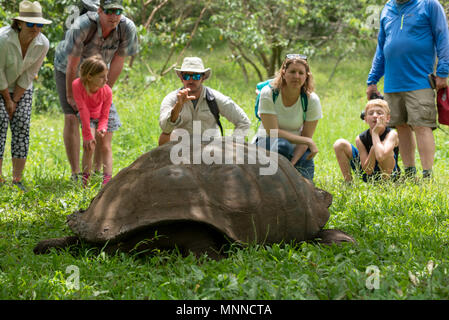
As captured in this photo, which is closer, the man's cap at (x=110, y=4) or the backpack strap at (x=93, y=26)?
the man's cap at (x=110, y=4)

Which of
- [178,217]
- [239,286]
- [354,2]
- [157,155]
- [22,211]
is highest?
[354,2]

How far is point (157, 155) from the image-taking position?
3.03 m

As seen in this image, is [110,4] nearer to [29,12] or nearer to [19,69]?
[29,12]

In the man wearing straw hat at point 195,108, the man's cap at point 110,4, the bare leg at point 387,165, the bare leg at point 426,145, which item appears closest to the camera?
the man wearing straw hat at point 195,108

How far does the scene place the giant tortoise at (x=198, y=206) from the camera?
274 centimetres

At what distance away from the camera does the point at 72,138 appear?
4977 millimetres

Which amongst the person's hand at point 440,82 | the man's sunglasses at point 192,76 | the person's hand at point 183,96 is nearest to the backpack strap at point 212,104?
the man's sunglasses at point 192,76

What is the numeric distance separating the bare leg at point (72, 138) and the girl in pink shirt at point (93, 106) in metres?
0.19

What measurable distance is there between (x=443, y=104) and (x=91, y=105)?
10.2ft

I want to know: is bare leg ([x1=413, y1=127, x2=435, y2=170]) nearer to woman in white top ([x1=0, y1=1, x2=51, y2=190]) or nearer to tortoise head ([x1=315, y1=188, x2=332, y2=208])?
tortoise head ([x1=315, y1=188, x2=332, y2=208])

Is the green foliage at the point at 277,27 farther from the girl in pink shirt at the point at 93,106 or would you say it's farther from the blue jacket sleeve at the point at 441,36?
the girl in pink shirt at the point at 93,106
